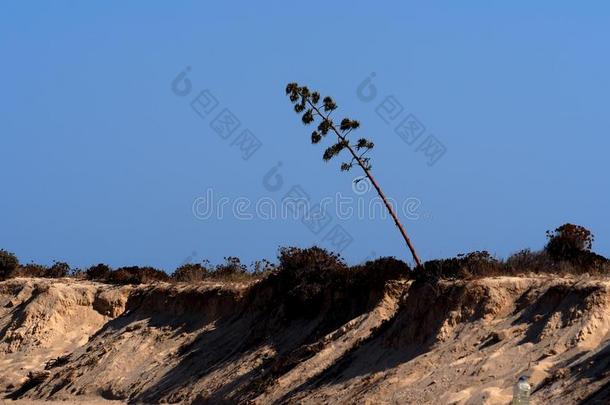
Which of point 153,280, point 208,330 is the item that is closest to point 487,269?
point 208,330

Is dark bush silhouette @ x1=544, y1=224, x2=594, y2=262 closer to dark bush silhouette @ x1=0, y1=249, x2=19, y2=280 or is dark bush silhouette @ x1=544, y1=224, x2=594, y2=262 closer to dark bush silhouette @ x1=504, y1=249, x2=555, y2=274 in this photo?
dark bush silhouette @ x1=504, y1=249, x2=555, y2=274

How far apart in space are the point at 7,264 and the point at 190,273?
1318 cm

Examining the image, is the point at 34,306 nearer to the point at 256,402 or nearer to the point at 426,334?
the point at 256,402

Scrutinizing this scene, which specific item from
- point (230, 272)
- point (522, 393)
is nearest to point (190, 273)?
point (230, 272)

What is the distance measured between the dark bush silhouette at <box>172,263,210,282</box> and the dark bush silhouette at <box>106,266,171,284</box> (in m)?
1.00

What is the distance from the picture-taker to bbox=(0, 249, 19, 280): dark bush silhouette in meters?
47.6

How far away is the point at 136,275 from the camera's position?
41.3m

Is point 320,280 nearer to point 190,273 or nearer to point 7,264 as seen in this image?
point 190,273

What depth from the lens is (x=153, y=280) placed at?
40.3 m

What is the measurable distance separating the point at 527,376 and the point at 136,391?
48.0 ft

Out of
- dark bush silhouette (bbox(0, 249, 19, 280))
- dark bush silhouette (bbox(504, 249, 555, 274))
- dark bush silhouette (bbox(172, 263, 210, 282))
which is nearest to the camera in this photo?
dark bush silhouette (bbox(504, 249, 555, 274))

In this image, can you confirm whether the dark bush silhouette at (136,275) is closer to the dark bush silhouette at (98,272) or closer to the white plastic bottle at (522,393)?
the dark bush silhouette at (98,272)

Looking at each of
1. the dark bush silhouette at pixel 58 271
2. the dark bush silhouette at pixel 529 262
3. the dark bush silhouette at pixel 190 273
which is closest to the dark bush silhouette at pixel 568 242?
the dark bush silhouette at pixel 529 262

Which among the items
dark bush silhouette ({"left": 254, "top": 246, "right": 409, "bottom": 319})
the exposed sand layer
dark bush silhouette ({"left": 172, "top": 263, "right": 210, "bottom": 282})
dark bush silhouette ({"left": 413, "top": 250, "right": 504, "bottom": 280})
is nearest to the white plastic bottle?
the exposed sand layer
